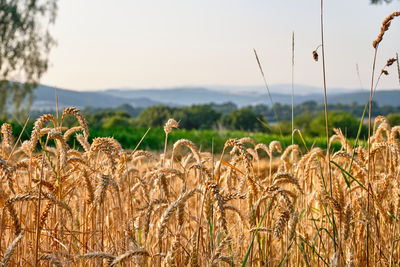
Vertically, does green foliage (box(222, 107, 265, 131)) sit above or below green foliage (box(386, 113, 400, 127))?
below

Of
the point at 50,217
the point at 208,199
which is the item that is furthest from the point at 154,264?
the point at 50,217

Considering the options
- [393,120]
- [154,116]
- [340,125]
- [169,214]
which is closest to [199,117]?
[154,116]

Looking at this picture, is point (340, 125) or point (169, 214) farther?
point (340, 125)

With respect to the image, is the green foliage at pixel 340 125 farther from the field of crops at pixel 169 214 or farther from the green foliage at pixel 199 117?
the field of crops at pixel 169 214

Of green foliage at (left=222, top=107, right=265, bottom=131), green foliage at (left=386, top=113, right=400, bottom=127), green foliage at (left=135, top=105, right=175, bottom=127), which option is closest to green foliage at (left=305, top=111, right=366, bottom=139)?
green foliage at (left=386, top=113, right=400, bottom=127)

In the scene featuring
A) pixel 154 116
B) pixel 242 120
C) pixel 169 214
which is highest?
pixel 169 214

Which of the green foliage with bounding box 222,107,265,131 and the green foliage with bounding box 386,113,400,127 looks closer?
the green foliage with bounding box 386,113,400,127

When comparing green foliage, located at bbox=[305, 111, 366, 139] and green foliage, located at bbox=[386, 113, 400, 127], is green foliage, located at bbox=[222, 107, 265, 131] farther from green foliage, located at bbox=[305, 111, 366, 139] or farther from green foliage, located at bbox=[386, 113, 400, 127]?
green foliage, located at bbox=[386, 113, 400, 127]

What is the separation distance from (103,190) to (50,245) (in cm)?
87

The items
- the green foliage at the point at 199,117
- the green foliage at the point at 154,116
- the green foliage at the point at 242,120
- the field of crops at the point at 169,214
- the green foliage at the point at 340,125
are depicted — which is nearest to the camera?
the field of crops at the point at 169,214

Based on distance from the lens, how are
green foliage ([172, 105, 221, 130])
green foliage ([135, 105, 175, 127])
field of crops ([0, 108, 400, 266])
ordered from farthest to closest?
green foliage ([172, 105, 221, 130]) → green foliage ([135, 105, 175, 127]) → field of crops ([0, 108, 400, 266])

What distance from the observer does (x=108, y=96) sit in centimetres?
5031

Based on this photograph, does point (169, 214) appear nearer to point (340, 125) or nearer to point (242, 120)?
point (340, 125)

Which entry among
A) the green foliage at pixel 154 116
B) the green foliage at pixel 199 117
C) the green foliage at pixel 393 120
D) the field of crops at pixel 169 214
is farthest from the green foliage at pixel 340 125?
the field of crops at pixel 169 214
